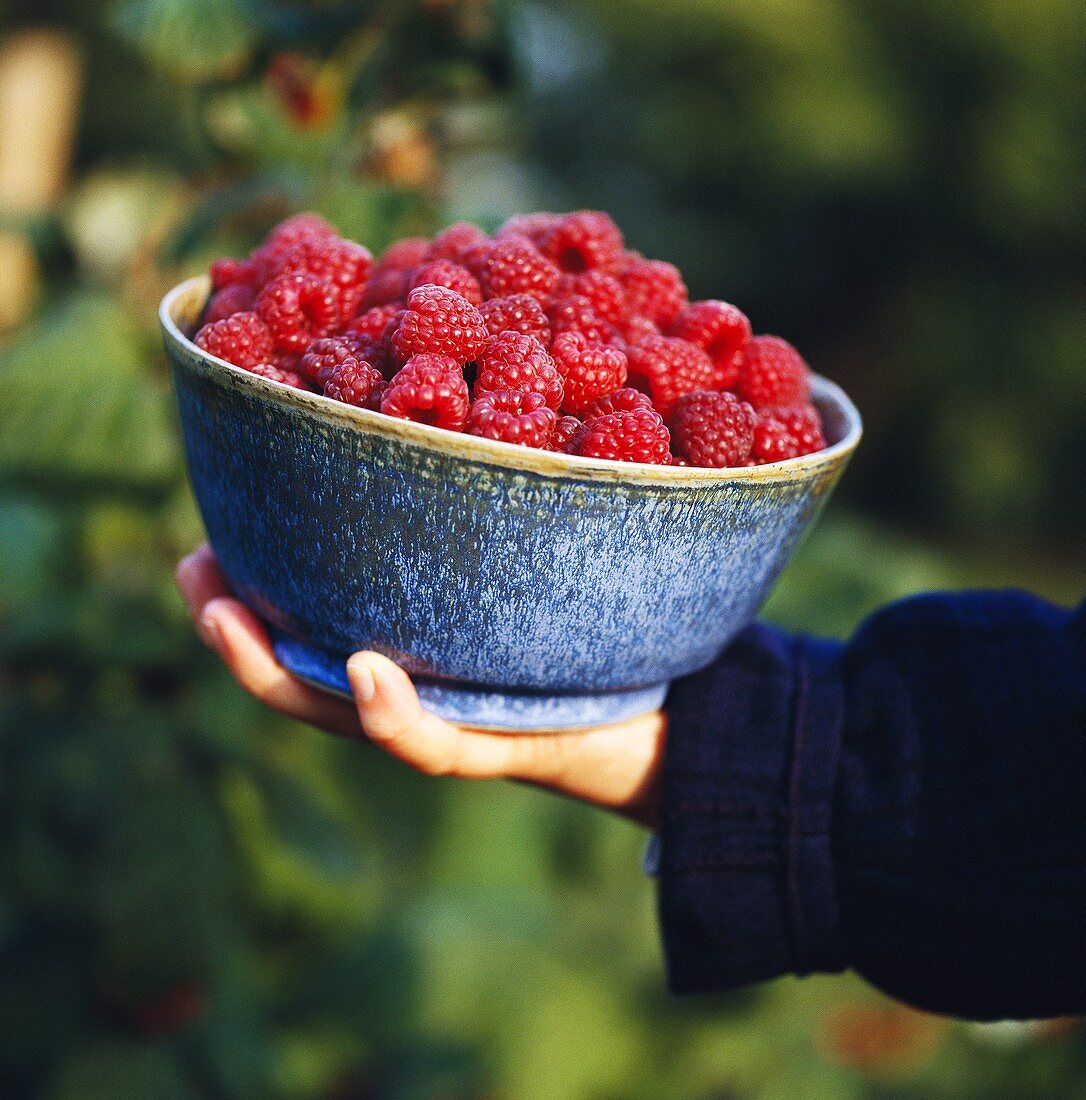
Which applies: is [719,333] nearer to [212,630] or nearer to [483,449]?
[483,449]

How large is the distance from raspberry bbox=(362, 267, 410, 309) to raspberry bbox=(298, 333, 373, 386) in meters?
0.09

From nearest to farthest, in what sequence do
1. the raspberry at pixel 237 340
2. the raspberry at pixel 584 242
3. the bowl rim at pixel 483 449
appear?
the bowl rim at pixel 483 449
the raspberry at pixel 237 340
the raspberry at pixel 584 242

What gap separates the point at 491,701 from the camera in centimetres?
77

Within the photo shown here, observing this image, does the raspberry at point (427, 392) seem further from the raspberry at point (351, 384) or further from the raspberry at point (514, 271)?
the raspberry at point (514, 271)

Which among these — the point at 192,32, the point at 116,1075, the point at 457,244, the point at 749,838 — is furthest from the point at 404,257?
the point at 116,1075

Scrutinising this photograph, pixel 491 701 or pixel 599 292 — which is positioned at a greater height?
pixel 599 292

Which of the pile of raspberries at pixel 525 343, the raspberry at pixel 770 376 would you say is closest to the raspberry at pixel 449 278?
the pile of raspberries at pixel 525 343

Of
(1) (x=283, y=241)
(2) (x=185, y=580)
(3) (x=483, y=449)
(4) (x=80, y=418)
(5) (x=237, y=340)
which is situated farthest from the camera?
(4) (x=80, y=418)

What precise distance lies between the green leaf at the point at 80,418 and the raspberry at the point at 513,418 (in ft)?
2.42

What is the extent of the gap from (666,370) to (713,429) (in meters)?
0.07

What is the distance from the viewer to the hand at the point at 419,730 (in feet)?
2.45

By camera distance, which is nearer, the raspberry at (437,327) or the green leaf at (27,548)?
the raspberry at (437,327)

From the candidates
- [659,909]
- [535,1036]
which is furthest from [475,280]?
[535,1036]

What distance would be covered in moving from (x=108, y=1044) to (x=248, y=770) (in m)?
0.39
